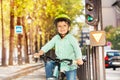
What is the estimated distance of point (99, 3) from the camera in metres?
11.7

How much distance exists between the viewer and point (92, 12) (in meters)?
11.6

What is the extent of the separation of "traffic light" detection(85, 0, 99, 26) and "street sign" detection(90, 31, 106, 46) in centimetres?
26

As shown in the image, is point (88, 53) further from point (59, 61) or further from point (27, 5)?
point (27, 5)

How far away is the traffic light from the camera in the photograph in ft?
37.9

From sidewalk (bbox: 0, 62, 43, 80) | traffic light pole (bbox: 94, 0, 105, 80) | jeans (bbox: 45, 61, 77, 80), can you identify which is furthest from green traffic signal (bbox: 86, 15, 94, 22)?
sidewalk (bbox: 0, 62, 43, 80)

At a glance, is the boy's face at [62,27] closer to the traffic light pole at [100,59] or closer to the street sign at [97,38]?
the street sign at [97,38]

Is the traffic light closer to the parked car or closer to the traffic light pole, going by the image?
the traffic light pole

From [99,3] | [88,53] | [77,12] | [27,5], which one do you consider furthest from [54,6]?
[99,3]

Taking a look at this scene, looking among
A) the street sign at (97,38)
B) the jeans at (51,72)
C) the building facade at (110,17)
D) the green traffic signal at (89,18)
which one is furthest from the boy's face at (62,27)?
the building facade at (110,17)

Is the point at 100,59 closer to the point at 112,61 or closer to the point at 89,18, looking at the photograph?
the point at 89,18

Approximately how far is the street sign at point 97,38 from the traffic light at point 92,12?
0.26 m

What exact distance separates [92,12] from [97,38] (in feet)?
2.13

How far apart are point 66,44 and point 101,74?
168 inches

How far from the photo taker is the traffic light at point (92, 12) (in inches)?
455
